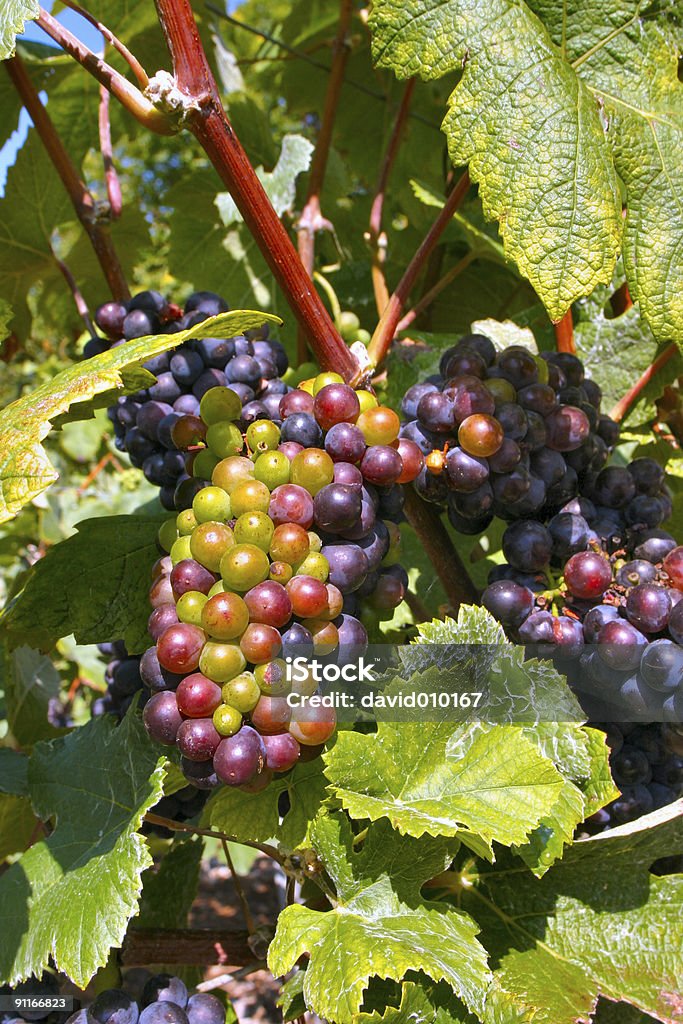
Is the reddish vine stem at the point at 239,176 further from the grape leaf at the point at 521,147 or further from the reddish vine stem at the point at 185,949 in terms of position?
the reddish vine stem at the point at 185,949

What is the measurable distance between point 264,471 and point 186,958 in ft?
2.53

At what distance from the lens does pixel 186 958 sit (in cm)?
128

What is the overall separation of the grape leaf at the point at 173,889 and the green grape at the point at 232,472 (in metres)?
0.78

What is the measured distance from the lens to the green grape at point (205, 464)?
3.57 feet

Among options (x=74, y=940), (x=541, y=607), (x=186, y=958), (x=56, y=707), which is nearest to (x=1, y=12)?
(x=541, y=607)

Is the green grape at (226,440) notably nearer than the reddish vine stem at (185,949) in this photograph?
Yes

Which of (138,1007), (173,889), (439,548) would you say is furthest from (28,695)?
(439,548)

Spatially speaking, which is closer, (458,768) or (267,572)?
(267,572)

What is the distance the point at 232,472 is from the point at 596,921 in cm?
80

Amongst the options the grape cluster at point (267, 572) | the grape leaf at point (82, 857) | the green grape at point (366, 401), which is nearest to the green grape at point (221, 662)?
the grape cluster at point (267, 572)

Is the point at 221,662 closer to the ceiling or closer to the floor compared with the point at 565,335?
closer to the floor

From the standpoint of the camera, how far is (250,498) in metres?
1.00

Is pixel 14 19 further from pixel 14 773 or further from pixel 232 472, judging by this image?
pixel 14 773

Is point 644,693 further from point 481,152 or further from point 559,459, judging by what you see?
point 481,152
